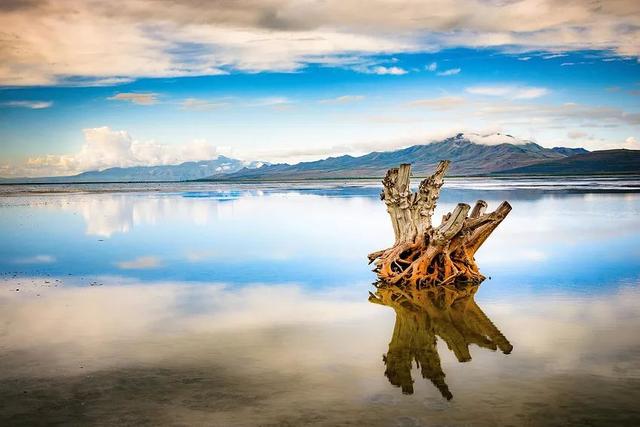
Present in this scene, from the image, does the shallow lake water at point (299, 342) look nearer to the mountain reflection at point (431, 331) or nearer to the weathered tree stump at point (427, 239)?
the mountain reflection at point (431, 331)

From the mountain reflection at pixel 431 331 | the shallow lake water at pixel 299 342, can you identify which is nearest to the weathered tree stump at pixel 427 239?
the mountain reflection at pixel 431 331

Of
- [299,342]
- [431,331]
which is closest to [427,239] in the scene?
[431,331]

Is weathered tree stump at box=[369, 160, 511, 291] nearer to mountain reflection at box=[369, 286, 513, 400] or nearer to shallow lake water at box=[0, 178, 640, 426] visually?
mountain reflection at box=[369, 286, 513, 400]

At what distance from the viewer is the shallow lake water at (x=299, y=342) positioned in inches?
304

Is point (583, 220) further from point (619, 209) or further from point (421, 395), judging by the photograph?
Answer: point (421, 395)

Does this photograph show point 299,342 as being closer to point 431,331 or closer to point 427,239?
point 431,331

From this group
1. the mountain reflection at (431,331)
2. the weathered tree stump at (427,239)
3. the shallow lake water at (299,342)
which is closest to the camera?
the shallow lake water at (299,342)

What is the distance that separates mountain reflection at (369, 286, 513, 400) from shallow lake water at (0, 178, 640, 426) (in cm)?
5

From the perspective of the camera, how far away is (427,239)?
1616 centimetres

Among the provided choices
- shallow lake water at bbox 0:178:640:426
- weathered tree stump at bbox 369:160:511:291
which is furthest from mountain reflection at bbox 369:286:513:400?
weathered tree stump at bbox 369:160:511:291

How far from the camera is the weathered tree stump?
15.7m

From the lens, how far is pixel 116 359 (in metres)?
9.73

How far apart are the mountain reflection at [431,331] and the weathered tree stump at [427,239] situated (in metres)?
0.62

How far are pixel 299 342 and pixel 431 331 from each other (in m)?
2.44
